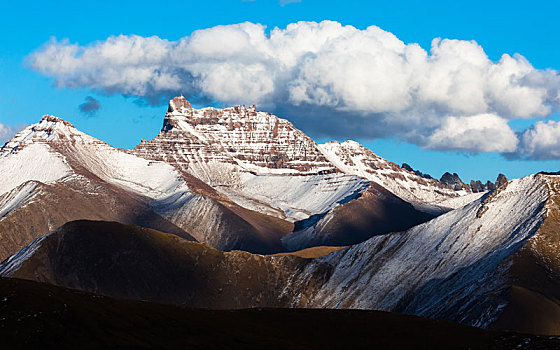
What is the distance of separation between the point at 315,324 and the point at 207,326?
23.2m

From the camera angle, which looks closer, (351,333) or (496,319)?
(351,333)

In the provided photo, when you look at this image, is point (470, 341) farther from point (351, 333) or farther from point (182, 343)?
point (182, 343)

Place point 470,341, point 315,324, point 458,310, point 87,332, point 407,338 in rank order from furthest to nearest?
point 458,310 → point 315,324 → point 407,338 → point 470,341 → point 87,332

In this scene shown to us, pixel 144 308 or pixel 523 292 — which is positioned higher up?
pixel 523 292

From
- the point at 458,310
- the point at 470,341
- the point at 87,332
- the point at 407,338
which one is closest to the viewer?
the point at 87,332

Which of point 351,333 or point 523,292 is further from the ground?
point 523,292

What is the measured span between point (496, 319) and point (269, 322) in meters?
54.1

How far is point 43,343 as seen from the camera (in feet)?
334

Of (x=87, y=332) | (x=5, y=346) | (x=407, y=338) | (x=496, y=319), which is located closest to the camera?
(x=5, y=346)

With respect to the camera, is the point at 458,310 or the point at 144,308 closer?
the point at 144,308

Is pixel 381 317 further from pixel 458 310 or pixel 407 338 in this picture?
pixel 458 310

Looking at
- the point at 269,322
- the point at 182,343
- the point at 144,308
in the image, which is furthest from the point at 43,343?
the point at 269,322

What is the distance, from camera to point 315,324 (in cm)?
14150

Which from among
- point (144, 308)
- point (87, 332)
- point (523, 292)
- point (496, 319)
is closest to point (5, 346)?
point (87, 332)
